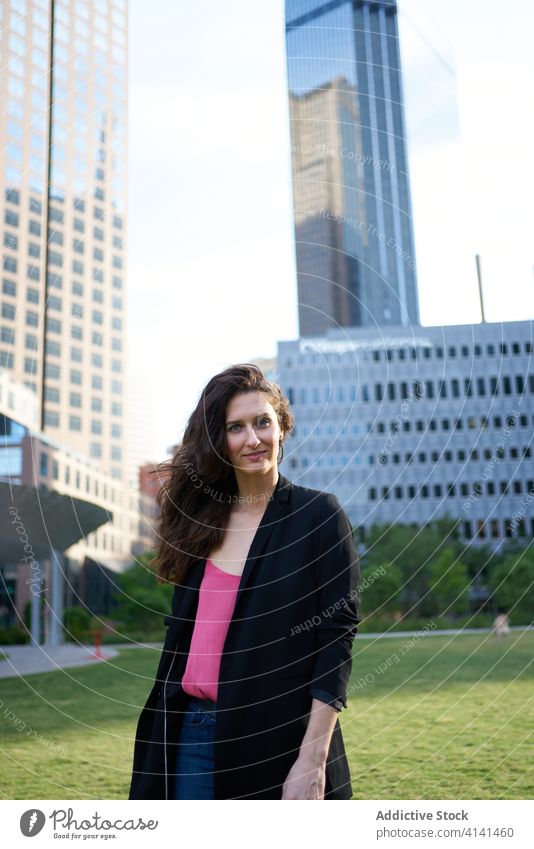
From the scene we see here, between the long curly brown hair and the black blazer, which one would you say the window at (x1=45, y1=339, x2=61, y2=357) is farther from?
the black blazer

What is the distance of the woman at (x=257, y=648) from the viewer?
161 centimetres

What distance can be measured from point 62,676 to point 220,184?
7.90 m

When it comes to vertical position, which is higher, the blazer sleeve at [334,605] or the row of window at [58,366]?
the row of window at [58,366]

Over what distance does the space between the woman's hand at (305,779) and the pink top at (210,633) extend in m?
0.24

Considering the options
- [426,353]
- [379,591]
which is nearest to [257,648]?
[426,353]

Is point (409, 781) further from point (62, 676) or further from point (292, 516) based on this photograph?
point (62, 676)

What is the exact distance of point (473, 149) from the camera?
11.4ft

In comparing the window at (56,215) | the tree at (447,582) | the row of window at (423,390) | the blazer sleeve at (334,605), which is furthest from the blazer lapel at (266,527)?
the tree at (447,582)

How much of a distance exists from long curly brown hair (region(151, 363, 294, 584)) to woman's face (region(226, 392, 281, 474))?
0.02 m

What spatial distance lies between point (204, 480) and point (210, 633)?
0.43 meters

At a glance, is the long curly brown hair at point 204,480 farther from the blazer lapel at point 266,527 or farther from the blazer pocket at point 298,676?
the blazer pocket at point 298,676

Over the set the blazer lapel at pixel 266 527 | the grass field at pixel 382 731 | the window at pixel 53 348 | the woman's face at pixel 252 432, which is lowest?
the grass field at pixel 382 731

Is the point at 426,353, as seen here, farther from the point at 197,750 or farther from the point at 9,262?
the point at 197,750
